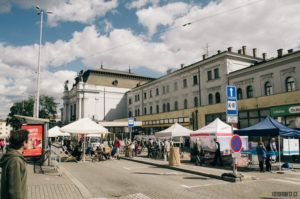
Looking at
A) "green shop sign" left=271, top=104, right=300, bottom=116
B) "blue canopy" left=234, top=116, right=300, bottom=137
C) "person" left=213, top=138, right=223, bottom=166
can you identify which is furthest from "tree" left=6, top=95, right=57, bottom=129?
"blue canopy" left=234, top=116, right=300, bottom=137


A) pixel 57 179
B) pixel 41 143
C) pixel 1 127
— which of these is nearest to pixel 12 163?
pixel 57 179

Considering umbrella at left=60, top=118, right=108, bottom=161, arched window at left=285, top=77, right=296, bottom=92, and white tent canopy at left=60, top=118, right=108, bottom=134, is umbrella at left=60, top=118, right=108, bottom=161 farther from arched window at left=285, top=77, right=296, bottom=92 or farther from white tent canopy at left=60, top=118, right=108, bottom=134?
arched window at left=285, top=77, right=296, bottom=92

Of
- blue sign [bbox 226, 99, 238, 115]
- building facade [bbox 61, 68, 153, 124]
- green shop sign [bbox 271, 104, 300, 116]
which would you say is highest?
building facade [bbox 61, 68, 153, 124]

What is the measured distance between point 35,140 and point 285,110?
21614 mm

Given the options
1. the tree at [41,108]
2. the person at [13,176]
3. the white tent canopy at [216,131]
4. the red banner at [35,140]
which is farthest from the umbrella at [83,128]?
the tree at [41,108]

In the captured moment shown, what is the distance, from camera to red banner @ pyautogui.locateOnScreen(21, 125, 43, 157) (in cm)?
1368

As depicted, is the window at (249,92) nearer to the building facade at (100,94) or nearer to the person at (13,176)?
the person at (13,176)

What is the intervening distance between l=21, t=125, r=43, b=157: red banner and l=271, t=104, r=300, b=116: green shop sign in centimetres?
2122

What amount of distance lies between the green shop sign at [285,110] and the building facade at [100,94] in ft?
162

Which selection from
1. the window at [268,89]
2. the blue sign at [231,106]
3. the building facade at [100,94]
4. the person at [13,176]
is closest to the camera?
the person at [13,176]

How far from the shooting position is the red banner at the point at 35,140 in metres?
13.7

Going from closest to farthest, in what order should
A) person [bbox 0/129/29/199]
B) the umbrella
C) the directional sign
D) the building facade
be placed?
person [bbox 0/129/29/199] → the directional sign → the umbrella → the building facade

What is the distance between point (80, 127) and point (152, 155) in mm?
6932

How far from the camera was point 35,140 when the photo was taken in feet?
45.1
